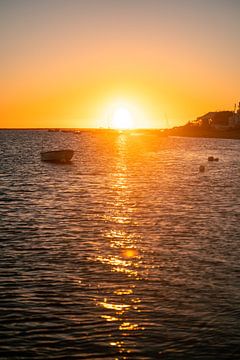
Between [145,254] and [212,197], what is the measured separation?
88.5 ft

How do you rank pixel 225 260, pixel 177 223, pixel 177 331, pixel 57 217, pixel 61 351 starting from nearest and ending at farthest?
pixel 61 351
pixel 177 331
pixel 225 260
pixel 177 223
pixel 57 217

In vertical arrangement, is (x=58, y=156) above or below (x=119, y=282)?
above

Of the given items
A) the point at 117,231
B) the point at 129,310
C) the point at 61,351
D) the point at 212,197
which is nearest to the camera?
the point at 61,351

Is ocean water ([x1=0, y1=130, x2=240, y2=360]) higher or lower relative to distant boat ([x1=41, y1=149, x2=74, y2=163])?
lower

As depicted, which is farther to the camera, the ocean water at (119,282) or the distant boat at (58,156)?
the distant boat at (58,156)

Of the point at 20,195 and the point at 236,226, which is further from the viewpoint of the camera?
the point at 20,195

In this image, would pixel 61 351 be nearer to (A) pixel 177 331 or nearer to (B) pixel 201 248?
(A) pixel 177 331

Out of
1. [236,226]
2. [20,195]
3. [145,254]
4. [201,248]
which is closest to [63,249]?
[145,254]

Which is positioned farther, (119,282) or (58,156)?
(58,156)

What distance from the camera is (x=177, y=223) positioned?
3462 cm

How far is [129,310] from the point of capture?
57.8 feet

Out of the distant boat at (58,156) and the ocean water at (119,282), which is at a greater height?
the distant boat at (58,156)

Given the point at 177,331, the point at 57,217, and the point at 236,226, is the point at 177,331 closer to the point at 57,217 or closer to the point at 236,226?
the point at 236,226

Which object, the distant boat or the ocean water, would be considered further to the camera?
the distant boat
